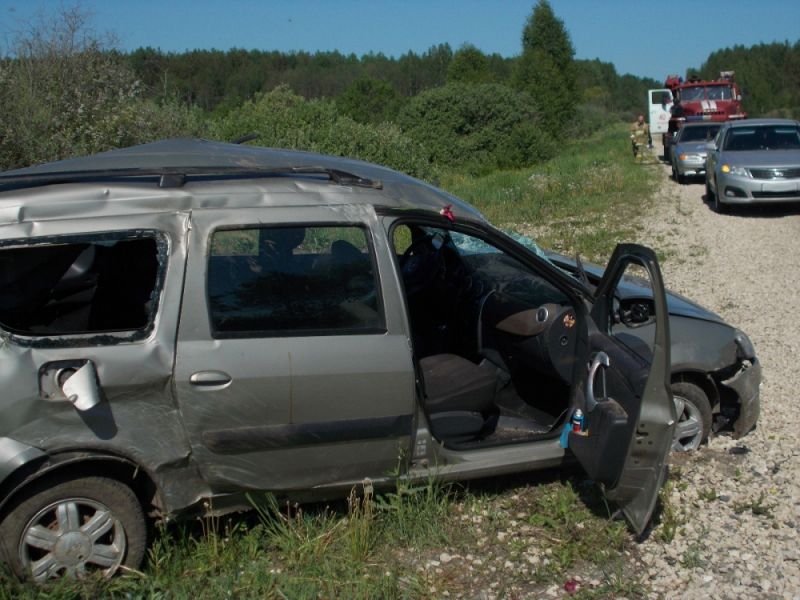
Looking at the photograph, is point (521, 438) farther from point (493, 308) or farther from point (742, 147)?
point (742, 147)

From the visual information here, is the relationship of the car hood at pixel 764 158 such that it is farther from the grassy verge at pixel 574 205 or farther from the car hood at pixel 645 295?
the car hood at pixel 645 295

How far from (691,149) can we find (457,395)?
18829mm

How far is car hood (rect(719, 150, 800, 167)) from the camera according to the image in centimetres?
1523

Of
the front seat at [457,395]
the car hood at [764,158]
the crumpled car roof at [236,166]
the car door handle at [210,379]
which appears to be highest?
the crumpled car roof at [236,166]

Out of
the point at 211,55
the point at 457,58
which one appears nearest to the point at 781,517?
the point at 457,58

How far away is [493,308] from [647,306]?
2.93 ft

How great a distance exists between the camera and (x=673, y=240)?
13.4 metres

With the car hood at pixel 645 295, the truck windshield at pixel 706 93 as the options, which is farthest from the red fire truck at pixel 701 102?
the car hood at pixel 645 295

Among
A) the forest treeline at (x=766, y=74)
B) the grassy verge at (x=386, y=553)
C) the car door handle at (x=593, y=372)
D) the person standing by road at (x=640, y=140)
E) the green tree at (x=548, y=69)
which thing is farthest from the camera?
the forest treeline at (x=766, y=74)

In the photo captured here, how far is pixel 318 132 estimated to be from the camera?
25219mm

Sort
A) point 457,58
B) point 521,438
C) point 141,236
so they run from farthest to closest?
point 457,58 → point 521,438 → point 141,236

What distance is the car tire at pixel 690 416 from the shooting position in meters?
4.99

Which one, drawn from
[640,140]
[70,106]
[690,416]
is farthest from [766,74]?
[690,416]

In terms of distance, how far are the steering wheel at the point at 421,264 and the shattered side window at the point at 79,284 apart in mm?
1802
